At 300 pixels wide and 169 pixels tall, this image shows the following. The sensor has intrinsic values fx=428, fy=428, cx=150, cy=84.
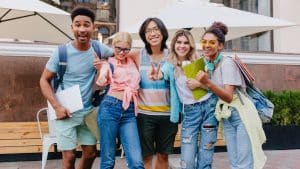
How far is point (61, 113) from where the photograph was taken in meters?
3.83

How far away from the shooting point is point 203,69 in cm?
399

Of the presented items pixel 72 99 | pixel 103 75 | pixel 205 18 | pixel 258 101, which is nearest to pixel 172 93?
pixel 103 75

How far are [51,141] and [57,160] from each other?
143 centimetres

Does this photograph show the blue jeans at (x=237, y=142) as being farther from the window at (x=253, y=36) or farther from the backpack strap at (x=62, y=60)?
the window at (x=253, y=36)

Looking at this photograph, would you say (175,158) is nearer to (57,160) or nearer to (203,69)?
(57,160)

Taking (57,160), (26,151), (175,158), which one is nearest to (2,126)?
(26,151)

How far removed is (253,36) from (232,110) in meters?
8.28

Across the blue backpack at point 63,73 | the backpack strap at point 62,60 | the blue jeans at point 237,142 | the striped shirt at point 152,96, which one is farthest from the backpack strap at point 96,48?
the blue jeans at point 237,142

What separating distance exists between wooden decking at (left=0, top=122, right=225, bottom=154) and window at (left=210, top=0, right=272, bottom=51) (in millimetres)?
6280

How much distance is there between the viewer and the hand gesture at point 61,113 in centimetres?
383

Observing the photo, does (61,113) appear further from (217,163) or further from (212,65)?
(217,163)

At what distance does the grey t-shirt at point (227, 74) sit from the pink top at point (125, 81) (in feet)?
2.37

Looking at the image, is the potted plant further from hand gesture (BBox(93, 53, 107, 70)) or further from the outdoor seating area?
hand gesture (BBox(93, 53, 107, 70))

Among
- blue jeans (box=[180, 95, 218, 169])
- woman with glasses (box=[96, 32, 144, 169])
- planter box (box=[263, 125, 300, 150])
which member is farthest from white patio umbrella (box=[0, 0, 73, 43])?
blue jeans (box=[180, 95, 218, 169])
